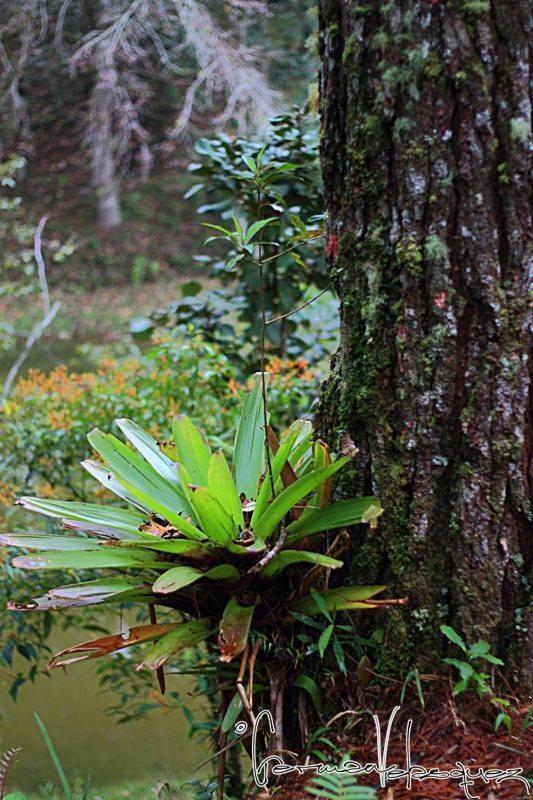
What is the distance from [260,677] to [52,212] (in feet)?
43.4

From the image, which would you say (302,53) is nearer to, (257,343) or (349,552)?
(257,343)

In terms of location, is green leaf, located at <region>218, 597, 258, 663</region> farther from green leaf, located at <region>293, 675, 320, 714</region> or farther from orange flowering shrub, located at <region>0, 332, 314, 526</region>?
orange flowering shrub, located at <region>0, 332, 314, 526</region>

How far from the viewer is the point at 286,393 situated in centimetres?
293

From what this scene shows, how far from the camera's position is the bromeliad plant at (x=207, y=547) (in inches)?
58.6

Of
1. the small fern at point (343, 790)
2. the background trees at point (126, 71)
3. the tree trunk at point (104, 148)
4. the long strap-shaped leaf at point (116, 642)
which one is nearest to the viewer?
the small fern at point (343, 790)

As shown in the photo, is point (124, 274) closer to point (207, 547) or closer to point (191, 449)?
point (191, 449)

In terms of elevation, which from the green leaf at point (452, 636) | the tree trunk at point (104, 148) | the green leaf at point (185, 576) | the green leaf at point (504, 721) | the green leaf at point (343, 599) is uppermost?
the tree trunk at point (104, 148)

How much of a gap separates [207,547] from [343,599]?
30 centimetres

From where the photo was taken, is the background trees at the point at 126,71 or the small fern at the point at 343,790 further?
the background trees at the point at 126,71

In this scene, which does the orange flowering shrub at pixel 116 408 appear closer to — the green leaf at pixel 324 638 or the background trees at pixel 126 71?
the green leaf at pixel 324 638

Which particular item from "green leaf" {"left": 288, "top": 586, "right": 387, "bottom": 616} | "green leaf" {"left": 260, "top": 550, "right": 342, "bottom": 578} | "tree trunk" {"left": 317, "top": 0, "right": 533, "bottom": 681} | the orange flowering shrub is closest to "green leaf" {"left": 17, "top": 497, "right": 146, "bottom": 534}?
"green leaf" {"left": 260, "top": 550, "right": 342, "bottom": 578}

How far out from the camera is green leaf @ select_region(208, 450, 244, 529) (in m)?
1.50

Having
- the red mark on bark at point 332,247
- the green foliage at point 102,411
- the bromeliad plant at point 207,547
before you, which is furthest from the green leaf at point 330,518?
the green foliage at point 102,411

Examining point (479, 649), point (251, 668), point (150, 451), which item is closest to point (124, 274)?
point (150, 451)
